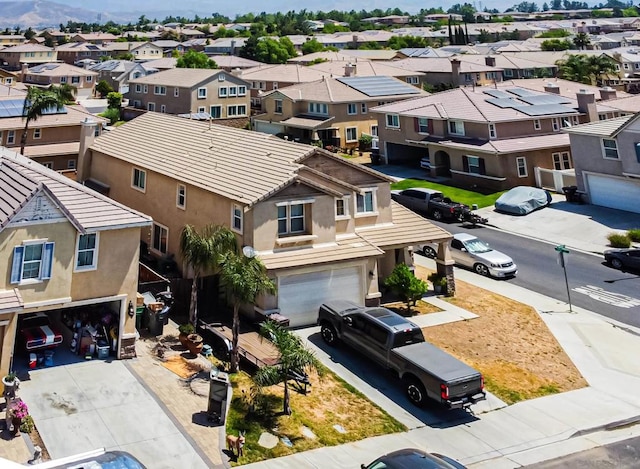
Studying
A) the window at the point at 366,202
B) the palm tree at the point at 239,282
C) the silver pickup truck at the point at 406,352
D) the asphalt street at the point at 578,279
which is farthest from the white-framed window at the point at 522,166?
→ the palm tree at the point at 239,282

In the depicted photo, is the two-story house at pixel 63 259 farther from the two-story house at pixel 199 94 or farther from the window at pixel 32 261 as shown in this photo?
the two-story house at pixel 199 94

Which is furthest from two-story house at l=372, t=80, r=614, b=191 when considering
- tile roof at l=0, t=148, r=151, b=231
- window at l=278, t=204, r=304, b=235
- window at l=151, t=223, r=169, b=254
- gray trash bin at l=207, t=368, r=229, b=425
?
gray trash bin at l=207, t=368, r=229, b=425

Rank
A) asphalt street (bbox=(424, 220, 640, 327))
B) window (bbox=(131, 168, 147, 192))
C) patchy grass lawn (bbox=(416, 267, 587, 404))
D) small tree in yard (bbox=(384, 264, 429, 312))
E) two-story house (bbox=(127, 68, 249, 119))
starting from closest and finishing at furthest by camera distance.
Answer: patchy grass lawn (bbox=(416, 267, 587, 404)) → small tree in yard (bbox=(384, 264, 429, 312)) → asphalt street (bbox=(424, 220, 640, 327)) → window (bbox=(131, 168, 147, 192)) → two-story house (bbox=(127, 68, 249, 119))

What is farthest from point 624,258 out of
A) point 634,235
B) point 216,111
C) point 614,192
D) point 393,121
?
point 216,111

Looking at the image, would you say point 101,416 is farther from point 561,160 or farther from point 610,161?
point 561,160

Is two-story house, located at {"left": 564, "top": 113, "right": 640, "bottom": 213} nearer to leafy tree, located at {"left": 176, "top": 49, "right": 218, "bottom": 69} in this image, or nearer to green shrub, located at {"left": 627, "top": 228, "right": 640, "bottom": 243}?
green shrub, located at {"left": 627, "top": 228, "right": 640, "bottom": 243}

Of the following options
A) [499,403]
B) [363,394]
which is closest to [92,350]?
[363,394]
